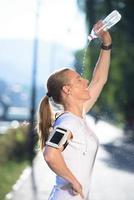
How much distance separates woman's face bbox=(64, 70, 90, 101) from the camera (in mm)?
2811

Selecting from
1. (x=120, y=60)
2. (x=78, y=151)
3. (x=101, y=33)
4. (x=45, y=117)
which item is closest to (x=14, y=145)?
(x=120, y=60)

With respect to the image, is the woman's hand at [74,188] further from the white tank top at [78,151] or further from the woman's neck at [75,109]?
the woman's neck at [75,109]

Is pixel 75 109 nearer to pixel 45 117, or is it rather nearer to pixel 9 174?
pixel 45 117

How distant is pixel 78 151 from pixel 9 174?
6.63 meters

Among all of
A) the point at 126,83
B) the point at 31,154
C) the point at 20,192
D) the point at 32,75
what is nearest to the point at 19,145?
the point at 31,154

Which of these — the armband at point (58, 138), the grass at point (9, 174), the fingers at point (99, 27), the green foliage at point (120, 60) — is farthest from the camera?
the green foliage at point (120, 60)

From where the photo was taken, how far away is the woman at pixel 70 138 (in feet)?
8.83

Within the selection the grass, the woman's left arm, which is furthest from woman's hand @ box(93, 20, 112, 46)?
the grass

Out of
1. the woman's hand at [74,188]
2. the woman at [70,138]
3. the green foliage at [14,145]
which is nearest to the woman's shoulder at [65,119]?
the woman at [70,138]

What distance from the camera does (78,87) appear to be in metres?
2.82

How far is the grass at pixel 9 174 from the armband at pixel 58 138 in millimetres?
4545

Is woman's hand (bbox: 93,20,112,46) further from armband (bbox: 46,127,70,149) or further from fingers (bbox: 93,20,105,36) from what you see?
armband (bbox: 46,127,70,149)

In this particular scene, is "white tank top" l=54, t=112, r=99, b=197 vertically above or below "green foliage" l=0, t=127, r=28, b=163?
above


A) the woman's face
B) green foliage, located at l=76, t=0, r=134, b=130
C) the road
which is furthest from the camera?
green foliage, located at l=76, t=0, r=134, b=130
